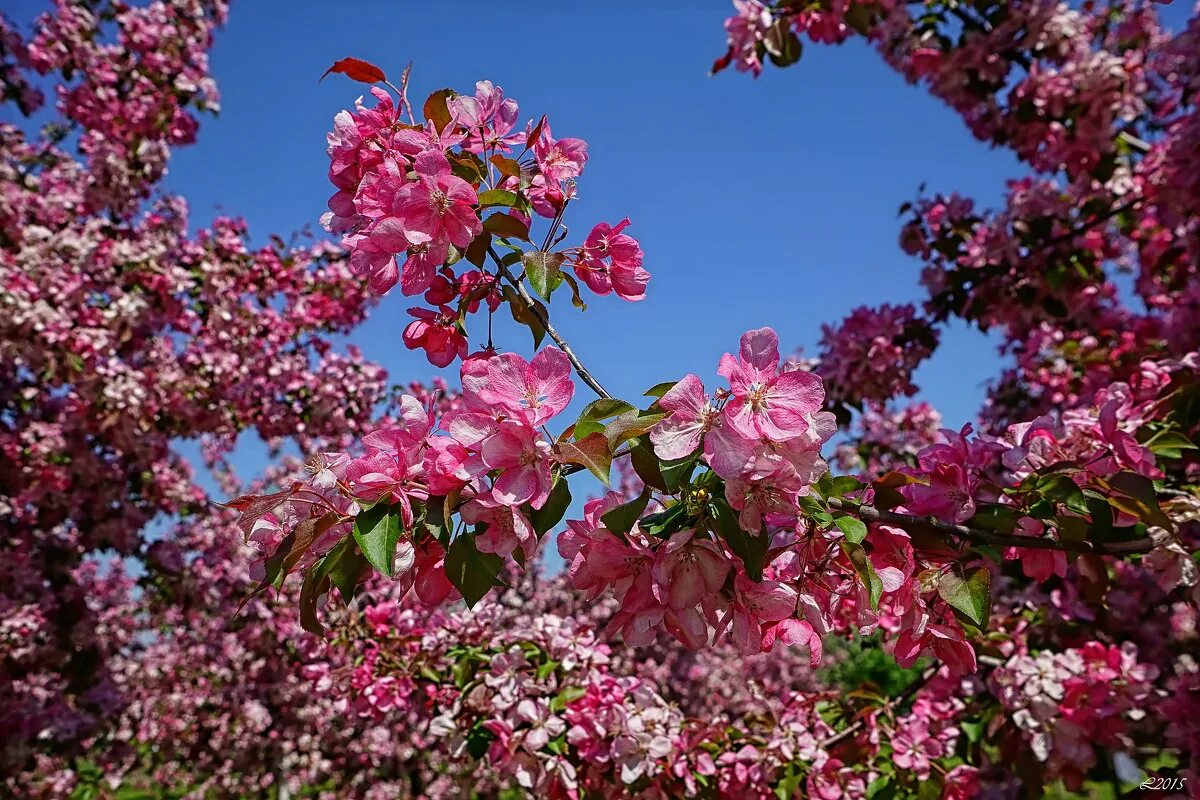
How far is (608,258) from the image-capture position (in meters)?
1.48

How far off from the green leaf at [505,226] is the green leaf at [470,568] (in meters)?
0.58

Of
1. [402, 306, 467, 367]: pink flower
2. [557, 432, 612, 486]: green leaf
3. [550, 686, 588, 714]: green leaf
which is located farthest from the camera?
[550, 686, 588, 714]: green leaf

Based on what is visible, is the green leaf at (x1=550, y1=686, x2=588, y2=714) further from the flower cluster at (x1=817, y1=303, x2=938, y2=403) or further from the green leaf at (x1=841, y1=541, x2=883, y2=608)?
the flower cluster at (x1=817, y1=303, x2=938, y2=403)

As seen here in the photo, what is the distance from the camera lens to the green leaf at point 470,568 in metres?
1.08

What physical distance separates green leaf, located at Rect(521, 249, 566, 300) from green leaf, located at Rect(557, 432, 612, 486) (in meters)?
0.38

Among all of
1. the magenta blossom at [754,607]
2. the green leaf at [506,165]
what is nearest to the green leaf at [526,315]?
the green leaf at [506,165]

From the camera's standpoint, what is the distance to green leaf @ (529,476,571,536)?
106 cm

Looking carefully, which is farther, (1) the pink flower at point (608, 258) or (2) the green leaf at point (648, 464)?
(1) the pink flower at point (608, 258)

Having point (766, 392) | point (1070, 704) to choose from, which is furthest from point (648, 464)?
point (1070, 704)

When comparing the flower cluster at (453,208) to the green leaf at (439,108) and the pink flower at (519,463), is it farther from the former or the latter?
the pink flower at (519,463)

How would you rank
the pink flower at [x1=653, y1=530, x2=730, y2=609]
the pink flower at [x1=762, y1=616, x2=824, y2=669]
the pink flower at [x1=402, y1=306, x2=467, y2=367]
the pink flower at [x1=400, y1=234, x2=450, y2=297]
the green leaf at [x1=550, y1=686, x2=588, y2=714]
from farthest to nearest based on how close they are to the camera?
1. the green leaf at [x1=550, y1=686, x2=588, y2=714]
2. the pink flower at [x1=402, y1=306, x2=467, y2=367]
3. the pink flower at [x1=400, y1=234, x2=450, y2=297]
4. the pink flower at [x1=762, y1=616, x2=824, y2=669]
5. the pink flower at [x1=653, y1=530, x2=730, y2=609]

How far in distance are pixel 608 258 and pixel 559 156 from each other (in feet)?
0.74

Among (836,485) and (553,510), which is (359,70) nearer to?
(553,510)

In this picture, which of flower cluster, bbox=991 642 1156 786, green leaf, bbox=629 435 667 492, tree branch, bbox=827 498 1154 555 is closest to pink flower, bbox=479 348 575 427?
green leaf, bbox=629 435 667 492
